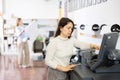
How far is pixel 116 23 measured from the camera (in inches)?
135

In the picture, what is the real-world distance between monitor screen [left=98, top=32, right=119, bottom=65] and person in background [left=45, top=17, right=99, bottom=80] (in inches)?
16.0

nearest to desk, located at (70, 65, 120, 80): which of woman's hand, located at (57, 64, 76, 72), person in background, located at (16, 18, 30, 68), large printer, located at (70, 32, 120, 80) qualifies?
large printer, located at (70, 32, 120, 80)

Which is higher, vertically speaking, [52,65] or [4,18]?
[4,18]

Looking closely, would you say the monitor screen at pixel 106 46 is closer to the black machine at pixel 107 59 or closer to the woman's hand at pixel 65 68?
the black machine at pixel 107 59

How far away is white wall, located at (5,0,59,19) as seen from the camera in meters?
10.6

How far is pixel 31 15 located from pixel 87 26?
5.85 m

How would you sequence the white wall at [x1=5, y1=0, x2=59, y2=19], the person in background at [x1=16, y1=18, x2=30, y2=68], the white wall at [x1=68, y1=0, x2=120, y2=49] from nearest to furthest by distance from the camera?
→ the white wall at [x1=68, y1=0, x2=120, y2=49], the person in background at [x1=16, y1=18, x2=30, y2=68], the white wall at [x1=5, y1=0, x2=59, y2=19]

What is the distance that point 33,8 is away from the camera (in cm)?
1067

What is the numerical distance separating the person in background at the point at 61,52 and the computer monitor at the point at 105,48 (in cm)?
38

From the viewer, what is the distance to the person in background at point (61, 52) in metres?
2.40

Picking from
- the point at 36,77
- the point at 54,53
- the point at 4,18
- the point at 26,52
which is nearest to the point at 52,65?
the point at 54,53

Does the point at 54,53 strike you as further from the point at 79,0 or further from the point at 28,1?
the point at 28,1

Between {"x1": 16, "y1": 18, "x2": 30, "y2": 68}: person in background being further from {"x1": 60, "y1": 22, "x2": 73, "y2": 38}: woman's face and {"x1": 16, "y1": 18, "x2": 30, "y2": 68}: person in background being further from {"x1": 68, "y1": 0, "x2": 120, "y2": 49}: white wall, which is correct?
{"x1": 60, "y1": 22, "x2": 73, "y2": 38}: woman's face

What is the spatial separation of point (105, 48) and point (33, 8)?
29.4 ft
